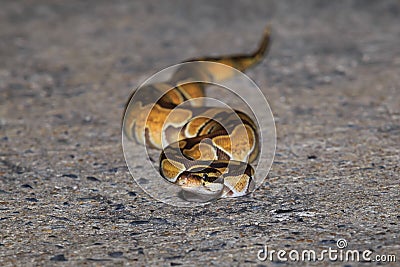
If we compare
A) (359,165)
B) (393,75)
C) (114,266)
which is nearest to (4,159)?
(114,266)

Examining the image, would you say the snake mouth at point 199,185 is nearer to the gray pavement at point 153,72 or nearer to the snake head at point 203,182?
the snake head at point 203,182

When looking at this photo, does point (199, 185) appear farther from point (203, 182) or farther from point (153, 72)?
point (153, 72)

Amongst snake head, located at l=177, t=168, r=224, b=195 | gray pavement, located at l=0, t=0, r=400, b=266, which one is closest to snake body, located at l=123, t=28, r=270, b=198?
snake head, located at l=177, t=168, r=224, b=195

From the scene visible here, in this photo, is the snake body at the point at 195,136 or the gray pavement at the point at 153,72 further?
the snake body at the point at 195,136

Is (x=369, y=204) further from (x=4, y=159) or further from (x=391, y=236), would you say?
(x=4, y=159)

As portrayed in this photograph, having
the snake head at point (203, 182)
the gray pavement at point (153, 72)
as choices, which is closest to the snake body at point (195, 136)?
the snake head at point (203, 182)

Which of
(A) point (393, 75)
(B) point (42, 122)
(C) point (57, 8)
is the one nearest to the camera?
(B) point (42, 122)

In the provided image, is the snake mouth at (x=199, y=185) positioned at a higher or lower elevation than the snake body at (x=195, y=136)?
lower
